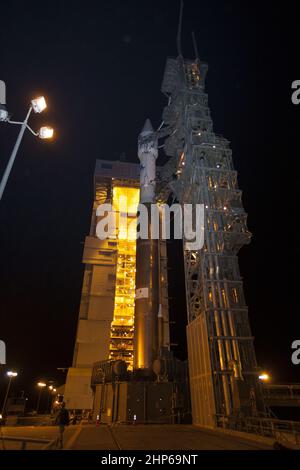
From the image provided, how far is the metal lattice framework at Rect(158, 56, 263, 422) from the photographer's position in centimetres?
1709

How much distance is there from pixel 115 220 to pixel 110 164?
9.38 m

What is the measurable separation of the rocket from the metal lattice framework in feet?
17.0

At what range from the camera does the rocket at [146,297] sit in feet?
81.9

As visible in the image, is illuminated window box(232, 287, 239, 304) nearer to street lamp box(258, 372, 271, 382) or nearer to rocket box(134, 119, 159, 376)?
street lamp box(258, 372, 271, 382)

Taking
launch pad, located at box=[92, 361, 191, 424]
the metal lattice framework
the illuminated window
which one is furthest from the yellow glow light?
the illuminated window

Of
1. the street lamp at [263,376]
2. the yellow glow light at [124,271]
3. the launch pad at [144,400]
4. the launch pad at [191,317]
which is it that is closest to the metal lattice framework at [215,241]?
the launch pad at [191,317]

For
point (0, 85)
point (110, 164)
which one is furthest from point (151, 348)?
point (110, 164)

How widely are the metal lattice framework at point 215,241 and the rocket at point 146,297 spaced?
5.17 m

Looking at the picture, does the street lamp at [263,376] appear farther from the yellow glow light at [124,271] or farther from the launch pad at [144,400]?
the yellow glow light at [124,271]

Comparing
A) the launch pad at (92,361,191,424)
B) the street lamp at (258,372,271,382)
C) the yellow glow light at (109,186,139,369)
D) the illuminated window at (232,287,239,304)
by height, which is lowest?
Result: the launch pad at (92,361,191,424)

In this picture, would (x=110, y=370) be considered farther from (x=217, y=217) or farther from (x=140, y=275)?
(x=217, y=217)

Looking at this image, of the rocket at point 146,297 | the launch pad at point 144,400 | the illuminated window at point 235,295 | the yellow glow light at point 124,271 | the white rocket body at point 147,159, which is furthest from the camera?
the yellow glow light at point 124,271

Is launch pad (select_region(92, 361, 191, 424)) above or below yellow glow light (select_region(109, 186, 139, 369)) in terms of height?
below
